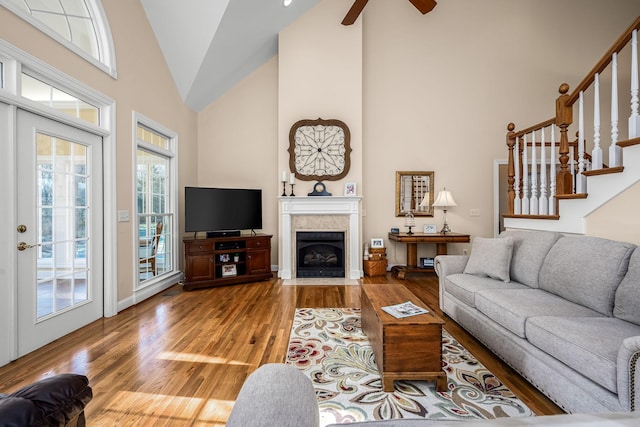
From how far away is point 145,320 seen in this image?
3.12 metres

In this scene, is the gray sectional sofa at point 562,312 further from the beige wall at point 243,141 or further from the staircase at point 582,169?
the beige wall at point 243,141

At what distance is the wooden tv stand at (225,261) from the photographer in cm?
436

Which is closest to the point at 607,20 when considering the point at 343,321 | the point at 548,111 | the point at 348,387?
the point at 548,111

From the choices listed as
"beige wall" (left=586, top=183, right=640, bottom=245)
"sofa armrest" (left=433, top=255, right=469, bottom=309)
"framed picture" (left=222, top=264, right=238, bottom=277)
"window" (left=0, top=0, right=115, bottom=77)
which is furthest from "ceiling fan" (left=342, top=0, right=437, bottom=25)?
"framed picture" (left=222, top=264, right=238, bottom=277)

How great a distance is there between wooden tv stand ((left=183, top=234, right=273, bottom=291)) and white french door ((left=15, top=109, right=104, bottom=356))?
1.26 meters

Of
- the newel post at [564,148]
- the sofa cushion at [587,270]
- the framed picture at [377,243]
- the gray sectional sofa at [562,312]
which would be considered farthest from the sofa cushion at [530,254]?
the framed picture at [377,243]

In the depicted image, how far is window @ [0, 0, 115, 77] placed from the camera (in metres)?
2.39

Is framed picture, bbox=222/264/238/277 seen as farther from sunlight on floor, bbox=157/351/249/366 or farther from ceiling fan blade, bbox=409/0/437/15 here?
ceiling fan blade, bbox=409/0/437/15

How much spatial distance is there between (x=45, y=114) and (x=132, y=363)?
2.08 meters

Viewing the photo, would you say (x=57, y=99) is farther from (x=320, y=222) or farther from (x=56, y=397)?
(x=320, y=222)

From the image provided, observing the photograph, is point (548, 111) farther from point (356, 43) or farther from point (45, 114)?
point (45, 114)

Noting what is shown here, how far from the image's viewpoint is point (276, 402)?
30.4 inches

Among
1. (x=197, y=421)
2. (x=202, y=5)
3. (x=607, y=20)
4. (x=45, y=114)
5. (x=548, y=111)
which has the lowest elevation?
(x=197, y=421)

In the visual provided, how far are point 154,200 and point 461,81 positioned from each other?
17.6 feet
